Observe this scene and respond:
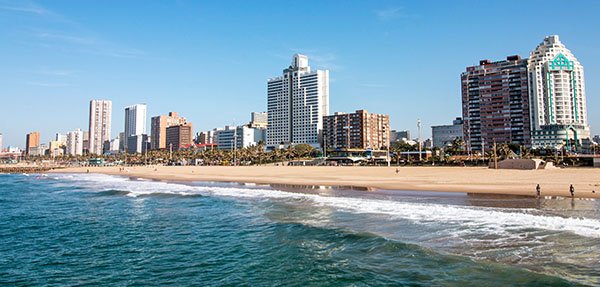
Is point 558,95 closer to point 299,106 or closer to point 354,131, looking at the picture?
point 354,131

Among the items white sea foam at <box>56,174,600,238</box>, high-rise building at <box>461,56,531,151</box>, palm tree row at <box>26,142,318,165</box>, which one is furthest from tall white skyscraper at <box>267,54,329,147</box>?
white sea foam at <box>56,174,600,238</box>

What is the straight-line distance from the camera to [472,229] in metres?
17.7

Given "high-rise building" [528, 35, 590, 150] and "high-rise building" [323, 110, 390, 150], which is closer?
"high-rise building" [528, 35, 590, 150]

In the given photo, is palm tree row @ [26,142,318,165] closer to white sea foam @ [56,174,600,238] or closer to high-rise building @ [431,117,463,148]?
high-rise building @ [431,117,463,148]

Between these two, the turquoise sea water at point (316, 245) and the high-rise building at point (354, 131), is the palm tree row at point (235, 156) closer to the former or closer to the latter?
the high-rise building at point (354, 131)

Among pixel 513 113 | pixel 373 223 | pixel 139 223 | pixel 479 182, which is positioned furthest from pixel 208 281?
pixel 513 113

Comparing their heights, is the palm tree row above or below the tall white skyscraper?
below

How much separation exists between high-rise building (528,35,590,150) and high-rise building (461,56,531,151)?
221 inches

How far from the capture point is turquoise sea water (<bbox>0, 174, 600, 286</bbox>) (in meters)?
12.1

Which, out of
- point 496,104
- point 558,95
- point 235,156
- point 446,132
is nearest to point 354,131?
point 446,132

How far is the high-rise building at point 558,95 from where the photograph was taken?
441 feet

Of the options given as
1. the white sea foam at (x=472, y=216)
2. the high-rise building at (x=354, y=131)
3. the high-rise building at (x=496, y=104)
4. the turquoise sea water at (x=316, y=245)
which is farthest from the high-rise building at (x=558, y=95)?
the turquoise sea water at (x=316, y=245)

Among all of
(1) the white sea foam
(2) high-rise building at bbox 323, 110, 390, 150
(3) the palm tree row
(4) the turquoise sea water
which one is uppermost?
A: (2) high-rise building at bbox 323, 110, 390, 150

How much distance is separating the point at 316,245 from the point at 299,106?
175152 mm
